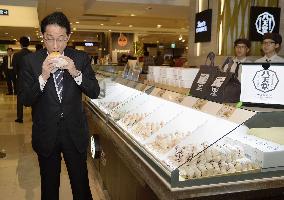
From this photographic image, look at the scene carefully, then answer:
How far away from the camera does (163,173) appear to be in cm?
170

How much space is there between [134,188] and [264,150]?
92 cm

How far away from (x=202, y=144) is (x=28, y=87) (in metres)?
1.20

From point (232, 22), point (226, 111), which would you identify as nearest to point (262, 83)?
point (226, 111)

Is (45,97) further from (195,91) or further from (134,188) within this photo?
(195,91)

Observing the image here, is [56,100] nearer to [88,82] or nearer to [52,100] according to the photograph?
[52,100]

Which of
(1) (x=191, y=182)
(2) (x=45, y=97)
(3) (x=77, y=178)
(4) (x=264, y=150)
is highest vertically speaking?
(2) (x=45, y=97)

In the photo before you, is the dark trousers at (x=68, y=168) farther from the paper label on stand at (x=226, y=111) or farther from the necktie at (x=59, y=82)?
the paper label on stand at (x=226, y=111)

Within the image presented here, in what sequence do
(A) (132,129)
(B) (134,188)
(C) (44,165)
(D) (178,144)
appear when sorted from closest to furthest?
1. (D) (178,144)
2. (B) (134,188)
3. (C) (44,165)
4. (A) (132,129)

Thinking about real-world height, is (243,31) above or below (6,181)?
above

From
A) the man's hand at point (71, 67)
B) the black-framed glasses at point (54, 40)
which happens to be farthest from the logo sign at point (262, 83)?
the black-framed glasses at point (54, 40)

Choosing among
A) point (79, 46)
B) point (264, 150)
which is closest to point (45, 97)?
point (264, 150)

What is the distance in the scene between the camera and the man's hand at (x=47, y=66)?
2061mm

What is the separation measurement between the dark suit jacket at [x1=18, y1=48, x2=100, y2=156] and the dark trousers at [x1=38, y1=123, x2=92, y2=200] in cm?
5

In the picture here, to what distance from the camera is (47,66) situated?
6.83 ft
